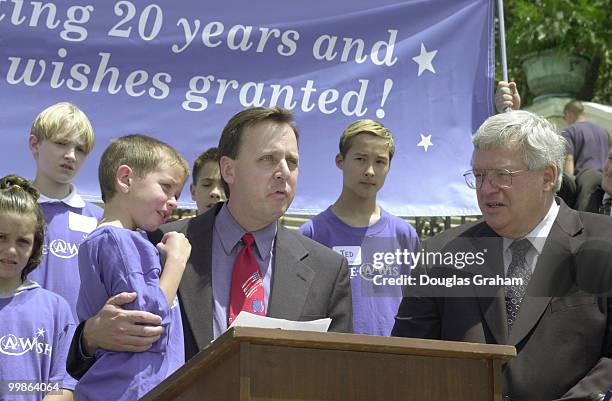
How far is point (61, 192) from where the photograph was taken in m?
5.62

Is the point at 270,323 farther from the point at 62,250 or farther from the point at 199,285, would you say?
the point at 62,250

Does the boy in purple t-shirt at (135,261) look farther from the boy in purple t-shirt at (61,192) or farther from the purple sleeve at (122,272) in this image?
the boy in purple t-shirt at (61,192)

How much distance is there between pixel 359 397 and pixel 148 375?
1.22 meters

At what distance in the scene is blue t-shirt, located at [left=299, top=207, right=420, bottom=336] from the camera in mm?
4492

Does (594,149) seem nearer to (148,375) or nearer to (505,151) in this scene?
(505,151)

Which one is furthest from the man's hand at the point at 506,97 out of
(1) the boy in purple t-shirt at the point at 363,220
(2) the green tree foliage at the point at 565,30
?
(2) the green tree foliage at the point at 565,30

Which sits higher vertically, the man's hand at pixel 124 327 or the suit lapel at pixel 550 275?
the suit lapel at pixel 550 275

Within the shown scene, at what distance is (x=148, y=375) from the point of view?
3756 mm

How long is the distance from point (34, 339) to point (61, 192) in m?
1.08

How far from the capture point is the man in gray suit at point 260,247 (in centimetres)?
415

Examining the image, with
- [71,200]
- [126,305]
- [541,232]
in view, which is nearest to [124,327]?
[126,305]

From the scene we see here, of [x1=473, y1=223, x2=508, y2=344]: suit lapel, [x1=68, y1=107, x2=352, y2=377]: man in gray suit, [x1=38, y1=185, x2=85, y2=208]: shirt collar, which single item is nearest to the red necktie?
[x1=68, y1=107, x2=352, y2=377]: man in gray suit

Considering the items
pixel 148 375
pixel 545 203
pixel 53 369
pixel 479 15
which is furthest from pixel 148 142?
pixel 479 15

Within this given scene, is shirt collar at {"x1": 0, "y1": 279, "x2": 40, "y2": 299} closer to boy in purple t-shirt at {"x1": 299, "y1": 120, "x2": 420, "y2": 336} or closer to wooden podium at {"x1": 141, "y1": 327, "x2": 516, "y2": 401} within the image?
boy in purple t-shirt at {"x1": 299, "y1": 120, "x2": 420, "y2": 336}
